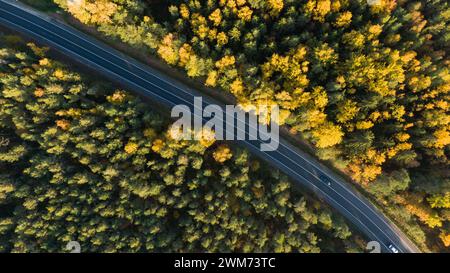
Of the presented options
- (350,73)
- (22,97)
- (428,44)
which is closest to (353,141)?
(350,73)

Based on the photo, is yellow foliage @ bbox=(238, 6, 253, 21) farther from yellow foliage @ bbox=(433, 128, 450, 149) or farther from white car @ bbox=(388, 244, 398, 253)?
white car @ bbox=(388, 244, 398, 253)

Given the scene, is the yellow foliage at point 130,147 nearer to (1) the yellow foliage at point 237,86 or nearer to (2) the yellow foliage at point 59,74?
(2) the yellow foliage at point 59,74

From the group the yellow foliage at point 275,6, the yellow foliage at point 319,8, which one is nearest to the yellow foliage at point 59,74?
the yellow foliage at point 275,6

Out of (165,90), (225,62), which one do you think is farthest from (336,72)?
(165,90)

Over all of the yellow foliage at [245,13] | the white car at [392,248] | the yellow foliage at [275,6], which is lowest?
the white car at [392,248]

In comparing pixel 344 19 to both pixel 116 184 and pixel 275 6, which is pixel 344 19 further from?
pixel 116 184
